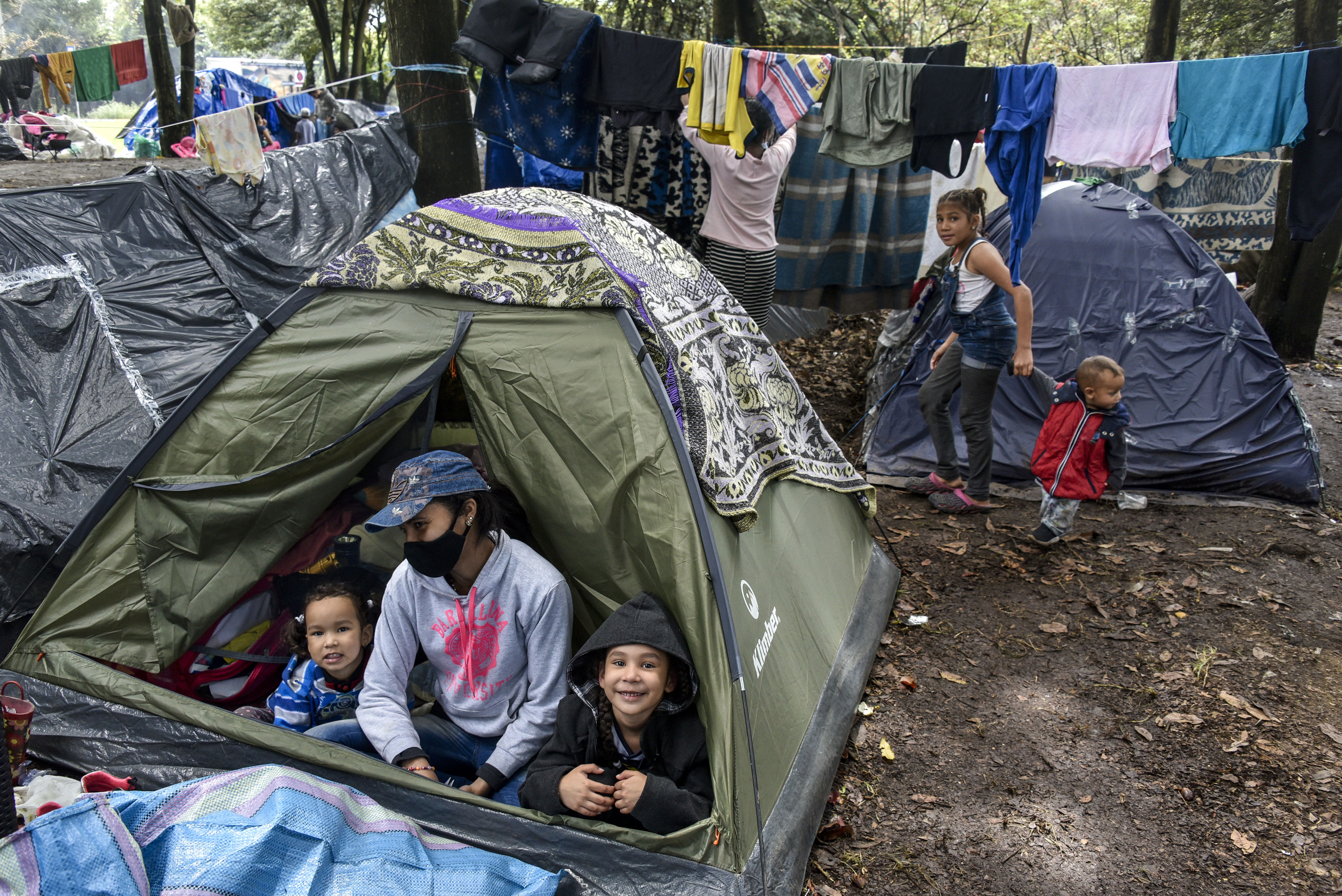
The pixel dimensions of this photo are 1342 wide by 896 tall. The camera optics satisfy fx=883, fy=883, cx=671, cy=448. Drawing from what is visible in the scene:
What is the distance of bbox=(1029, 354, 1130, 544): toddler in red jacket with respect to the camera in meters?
4.20

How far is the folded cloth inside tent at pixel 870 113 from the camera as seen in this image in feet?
14.4

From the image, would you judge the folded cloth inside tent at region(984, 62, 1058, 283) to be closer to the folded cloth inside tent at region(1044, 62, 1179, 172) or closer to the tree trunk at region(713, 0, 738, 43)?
the folded cloth inside tent at region(1044, 62, 1179, 172)

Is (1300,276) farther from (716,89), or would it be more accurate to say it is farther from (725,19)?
(716,89)

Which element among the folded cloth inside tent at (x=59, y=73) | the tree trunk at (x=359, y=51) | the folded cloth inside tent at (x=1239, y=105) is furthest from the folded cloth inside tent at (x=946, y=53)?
the folded cloth inside tent at (x=59, y=73)

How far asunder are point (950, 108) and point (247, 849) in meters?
4.17

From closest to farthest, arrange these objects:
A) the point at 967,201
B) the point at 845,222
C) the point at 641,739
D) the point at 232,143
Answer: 1. the point at 641,739
2. the point at 967,201
3. the point at 232,143
4. the point at 845,222

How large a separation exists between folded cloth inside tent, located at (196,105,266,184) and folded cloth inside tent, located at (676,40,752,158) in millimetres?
2967

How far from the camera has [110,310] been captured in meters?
4.61

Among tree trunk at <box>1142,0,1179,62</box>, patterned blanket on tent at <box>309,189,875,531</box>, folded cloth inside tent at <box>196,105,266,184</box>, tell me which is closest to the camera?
patterned blanket on tent at <box>309,189,875,531</box>

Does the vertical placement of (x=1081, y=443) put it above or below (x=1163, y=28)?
below

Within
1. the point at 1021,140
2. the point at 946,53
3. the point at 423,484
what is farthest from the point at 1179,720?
the point at 946,53

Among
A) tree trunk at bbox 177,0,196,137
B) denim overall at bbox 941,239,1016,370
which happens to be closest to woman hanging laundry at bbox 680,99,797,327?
denim overall at bbox 941,239,1016,370

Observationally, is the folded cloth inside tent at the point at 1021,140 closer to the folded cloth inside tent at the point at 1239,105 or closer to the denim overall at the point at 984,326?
the denim overall at the point at 984,326

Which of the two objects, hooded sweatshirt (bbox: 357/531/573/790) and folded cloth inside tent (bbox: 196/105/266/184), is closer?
hooded sweatshirt (bbox: 357/531/573/790)
